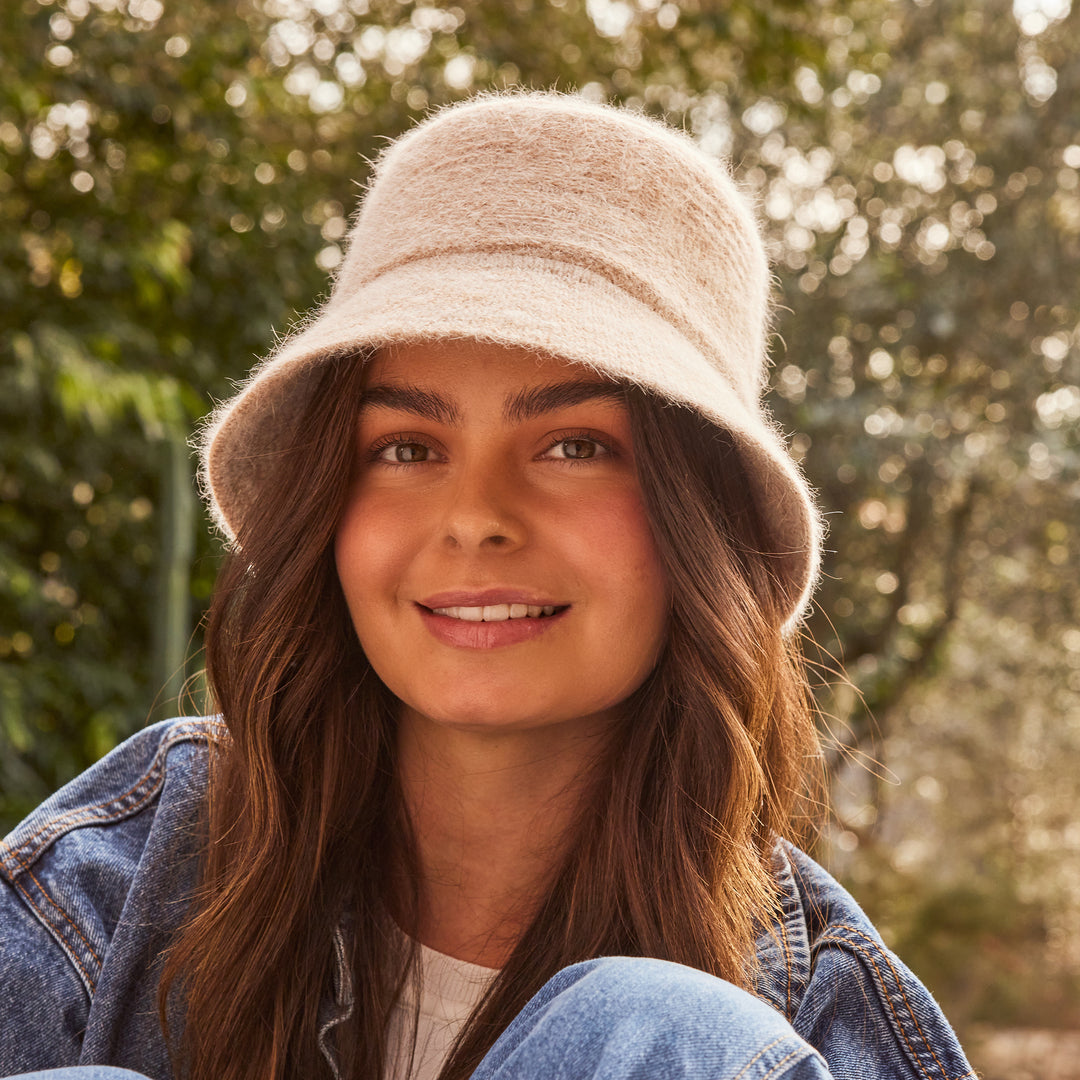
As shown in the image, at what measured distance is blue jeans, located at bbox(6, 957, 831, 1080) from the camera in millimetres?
1075

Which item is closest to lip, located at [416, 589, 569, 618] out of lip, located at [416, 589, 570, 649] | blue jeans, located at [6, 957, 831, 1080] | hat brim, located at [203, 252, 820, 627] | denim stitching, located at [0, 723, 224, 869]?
lip, located at [416, 589, 570, 649]

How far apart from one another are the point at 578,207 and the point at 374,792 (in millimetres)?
932

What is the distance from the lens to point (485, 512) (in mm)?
1519

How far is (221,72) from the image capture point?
4238mm

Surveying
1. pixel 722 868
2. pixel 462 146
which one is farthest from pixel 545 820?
pixel 462 146

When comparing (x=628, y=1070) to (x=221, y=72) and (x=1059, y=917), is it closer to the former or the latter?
(x=221, y=72)

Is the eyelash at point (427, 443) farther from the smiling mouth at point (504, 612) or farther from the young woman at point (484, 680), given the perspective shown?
the smiling mouth at point (504, 612)

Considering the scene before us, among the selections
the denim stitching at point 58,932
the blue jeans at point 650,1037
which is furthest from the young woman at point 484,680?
the blue jeans at point 650,1037

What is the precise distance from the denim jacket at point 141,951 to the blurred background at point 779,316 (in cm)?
38

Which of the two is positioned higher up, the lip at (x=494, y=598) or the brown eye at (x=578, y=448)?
the brown eye at (x=578, y=448)

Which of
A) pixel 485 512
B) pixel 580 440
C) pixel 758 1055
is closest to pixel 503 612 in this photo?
pixel 485 512

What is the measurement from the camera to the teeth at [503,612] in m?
1.57

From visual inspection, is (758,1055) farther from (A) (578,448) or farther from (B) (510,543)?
(A) (578,448)

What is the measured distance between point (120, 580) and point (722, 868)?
10.3ft
